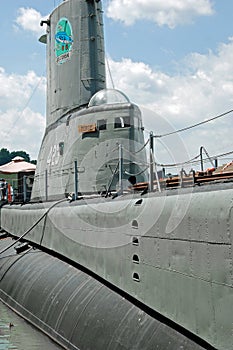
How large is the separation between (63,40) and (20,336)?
9307mm

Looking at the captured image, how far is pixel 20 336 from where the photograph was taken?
11492mm

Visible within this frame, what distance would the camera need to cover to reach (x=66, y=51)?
672 inches

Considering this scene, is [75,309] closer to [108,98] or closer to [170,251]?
[170,251]

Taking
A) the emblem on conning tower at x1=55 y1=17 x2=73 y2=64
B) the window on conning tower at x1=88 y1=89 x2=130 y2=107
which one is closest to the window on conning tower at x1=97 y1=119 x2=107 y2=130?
the window on conning tower at x1=88 y1=89 x2=130 y2=107

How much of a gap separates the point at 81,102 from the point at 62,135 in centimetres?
113

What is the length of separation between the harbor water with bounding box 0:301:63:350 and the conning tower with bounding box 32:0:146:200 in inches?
149

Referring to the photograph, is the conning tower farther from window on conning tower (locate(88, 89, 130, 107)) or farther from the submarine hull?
the submarine hull

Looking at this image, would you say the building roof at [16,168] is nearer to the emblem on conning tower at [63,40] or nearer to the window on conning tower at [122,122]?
the emblem on conning tower at [63,40]

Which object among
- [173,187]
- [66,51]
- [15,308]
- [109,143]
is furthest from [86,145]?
[173,187]

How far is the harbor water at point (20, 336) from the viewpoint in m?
10.6


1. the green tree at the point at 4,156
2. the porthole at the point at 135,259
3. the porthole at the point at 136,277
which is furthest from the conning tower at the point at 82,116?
the green tree at the point at 4,156

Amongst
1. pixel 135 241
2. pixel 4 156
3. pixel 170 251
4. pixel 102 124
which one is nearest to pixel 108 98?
pixel 102 124

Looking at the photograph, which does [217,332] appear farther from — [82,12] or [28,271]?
[82,12]

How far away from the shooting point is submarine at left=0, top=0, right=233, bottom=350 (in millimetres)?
6992
